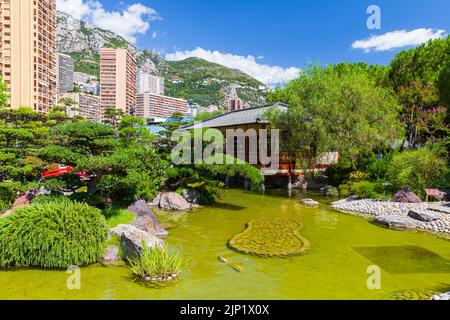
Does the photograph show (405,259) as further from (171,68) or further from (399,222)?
(171,68)

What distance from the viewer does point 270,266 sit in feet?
24.0

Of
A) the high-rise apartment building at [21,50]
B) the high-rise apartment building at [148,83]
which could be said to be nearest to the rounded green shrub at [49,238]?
the high-rise apartment building at [21,50]

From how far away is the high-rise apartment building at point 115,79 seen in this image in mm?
89938

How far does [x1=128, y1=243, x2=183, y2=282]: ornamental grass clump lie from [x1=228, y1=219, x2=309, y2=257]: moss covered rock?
2.39 metres

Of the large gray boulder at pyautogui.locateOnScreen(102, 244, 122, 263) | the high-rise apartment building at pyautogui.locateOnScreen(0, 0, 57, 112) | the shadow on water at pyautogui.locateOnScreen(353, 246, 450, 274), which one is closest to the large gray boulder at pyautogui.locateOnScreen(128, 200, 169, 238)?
the large gray boulder at pyautogui.locateOnScreen(102, 244, 122, 263)

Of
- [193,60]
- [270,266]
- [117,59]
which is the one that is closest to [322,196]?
A: [270,266]

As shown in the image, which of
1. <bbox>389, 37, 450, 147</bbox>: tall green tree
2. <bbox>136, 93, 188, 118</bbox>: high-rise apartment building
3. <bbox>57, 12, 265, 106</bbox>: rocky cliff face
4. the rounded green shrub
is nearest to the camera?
the rounded green shrub

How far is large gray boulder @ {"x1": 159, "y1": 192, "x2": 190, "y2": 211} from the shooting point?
1421cm

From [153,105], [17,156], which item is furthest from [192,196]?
[153,105]

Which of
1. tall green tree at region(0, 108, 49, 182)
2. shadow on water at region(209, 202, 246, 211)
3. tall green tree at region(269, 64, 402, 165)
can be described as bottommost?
shadow on water at region(209, 202, 246, 211)

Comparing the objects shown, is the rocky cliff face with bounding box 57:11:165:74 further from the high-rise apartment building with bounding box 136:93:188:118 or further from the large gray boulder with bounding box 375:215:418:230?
the large gray boulder with bounding box 375:215:418:230

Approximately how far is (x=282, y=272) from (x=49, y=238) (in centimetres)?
530
